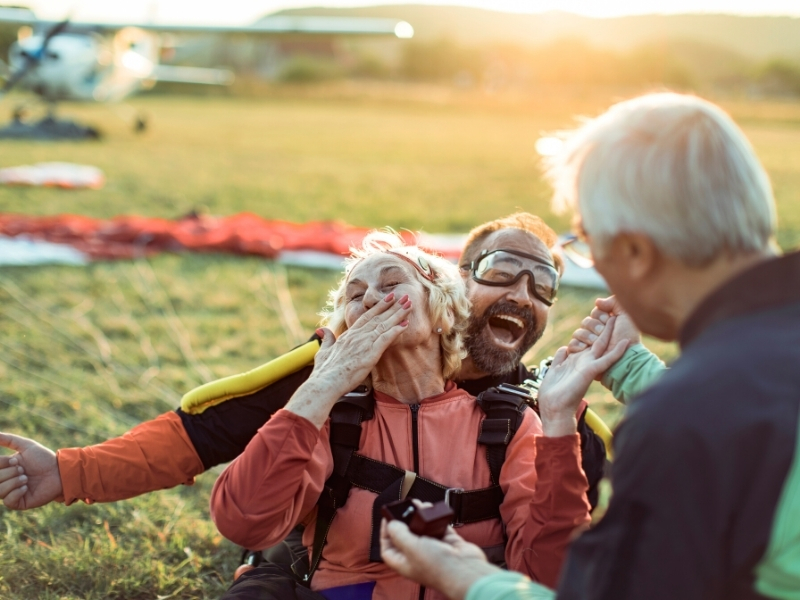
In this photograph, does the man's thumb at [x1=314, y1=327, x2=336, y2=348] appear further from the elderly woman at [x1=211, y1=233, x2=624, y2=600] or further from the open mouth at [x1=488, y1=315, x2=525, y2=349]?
the open mouth at [x1=488, y1=315, x2=525, y2=349]

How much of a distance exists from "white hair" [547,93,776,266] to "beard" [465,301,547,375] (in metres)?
1.98

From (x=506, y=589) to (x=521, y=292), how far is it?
86.3 inches

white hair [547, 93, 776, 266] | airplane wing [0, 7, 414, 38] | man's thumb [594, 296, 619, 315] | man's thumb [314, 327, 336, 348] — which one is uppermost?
airplane wing [0, 7, 414, 38]

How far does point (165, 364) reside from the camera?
282 inches

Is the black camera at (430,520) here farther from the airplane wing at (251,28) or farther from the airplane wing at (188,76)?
the airplane wing at (188,76)

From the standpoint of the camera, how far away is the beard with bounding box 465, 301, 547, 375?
384 cm

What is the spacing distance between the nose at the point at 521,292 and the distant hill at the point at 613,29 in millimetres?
134195

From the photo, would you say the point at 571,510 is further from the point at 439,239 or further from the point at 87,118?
the point at 87,118

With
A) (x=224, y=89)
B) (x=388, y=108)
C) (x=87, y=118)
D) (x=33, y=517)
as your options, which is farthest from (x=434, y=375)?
(x=224, y=89)

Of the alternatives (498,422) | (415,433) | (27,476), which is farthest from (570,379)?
(27,476)

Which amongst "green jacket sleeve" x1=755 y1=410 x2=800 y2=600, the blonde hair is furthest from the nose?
"green jacket sleeve" x1=755 y1=410 x2=800 y2=600

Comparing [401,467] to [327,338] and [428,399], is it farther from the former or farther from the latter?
[327,338]

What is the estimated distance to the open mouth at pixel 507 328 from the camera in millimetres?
3984

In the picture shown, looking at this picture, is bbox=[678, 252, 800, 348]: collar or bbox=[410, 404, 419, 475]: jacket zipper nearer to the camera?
bbox=[678, 252, 800, 348]: collar
